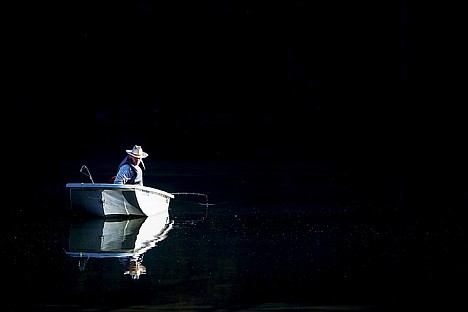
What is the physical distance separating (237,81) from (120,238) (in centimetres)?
3335

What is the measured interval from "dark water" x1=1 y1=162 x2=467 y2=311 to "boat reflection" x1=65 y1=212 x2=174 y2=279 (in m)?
0.10

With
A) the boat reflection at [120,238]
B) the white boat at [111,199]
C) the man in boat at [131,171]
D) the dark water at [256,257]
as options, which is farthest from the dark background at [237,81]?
the boat reflection at [120,238]

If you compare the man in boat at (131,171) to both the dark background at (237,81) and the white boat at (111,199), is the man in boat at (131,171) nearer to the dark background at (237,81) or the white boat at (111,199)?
the white boat at (111,199)

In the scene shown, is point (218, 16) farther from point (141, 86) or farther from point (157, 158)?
point (157, 158)

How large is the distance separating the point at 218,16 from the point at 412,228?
3365 centimetres

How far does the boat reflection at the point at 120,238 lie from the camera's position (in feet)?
51.3

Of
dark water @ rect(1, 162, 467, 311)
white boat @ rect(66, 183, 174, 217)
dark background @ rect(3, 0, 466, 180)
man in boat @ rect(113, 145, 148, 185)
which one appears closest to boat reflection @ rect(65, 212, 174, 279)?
dark water @ rect(1, 162, 467, 311)

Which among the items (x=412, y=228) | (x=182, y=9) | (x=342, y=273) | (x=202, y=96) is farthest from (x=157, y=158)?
(x=342, y=273)

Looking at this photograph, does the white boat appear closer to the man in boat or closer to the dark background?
the man in boat

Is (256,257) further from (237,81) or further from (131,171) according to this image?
(237,81)

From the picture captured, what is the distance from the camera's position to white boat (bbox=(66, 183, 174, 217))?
20391 millimetres

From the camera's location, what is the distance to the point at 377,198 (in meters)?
28.5

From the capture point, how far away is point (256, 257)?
52.5ft

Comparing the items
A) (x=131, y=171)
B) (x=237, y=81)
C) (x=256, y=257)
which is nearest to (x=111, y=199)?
(x=131, y=171)
